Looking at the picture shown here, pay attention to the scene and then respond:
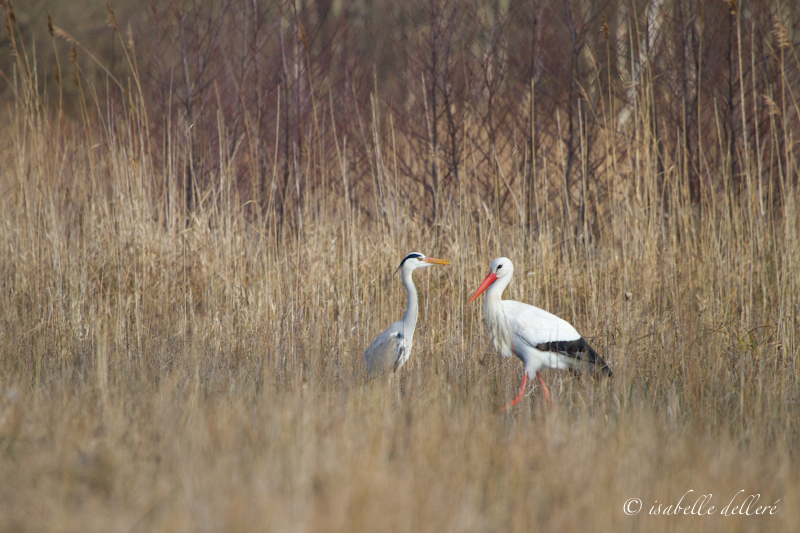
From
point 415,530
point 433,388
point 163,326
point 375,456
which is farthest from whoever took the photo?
point 163,326

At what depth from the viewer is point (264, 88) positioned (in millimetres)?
6637

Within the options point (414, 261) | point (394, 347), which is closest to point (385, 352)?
point (394, 347)

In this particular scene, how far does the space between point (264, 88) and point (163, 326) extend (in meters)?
3.21

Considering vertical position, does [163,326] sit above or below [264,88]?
below

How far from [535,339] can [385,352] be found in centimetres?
90

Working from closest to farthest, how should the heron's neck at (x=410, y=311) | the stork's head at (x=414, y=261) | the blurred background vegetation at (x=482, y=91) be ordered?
the heron's neck at (x=410, y=311) → the stork's head at (x=414, y=261) → the blurred background vegetation at (x=482, y=91)

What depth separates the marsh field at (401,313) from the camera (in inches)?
80.4

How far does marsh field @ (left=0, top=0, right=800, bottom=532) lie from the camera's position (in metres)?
2.04

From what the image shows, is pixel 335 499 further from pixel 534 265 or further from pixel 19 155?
pixel 19 155

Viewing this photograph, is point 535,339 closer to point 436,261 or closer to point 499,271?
point 499,271

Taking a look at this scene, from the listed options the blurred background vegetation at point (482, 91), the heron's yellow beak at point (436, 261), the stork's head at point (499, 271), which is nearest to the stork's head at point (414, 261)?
the heron's yellow beak at point (436, 261)

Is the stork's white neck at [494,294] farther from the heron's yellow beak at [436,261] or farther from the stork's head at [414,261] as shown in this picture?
the stork's head at [414,261]

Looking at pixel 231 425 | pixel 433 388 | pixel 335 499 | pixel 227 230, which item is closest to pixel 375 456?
pixel 335 499

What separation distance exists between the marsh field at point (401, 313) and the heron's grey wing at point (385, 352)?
17 cm
